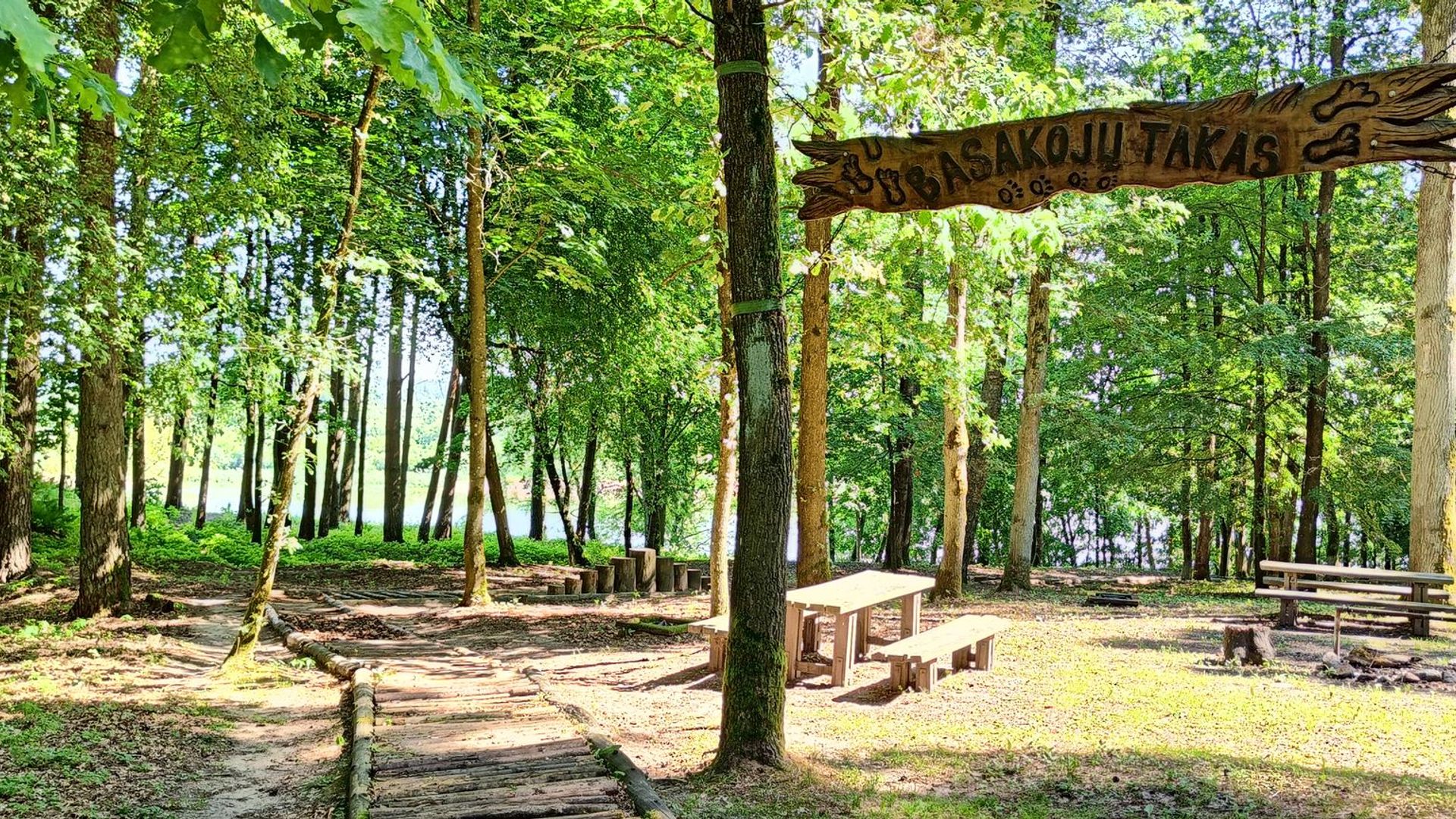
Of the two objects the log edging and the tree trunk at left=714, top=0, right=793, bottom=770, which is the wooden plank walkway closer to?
the log edging

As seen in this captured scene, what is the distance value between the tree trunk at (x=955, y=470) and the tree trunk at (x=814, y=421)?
2.93m

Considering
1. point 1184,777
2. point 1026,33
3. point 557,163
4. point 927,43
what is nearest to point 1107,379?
point 1026,33

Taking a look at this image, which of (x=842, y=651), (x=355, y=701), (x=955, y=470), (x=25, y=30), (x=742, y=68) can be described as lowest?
(x=355, y=701)

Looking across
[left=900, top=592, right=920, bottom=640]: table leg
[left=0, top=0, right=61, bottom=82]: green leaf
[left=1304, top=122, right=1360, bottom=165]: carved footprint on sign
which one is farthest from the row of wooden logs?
[left=0, top=0, right=61, bottom=82]: green leaf

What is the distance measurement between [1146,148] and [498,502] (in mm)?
15152

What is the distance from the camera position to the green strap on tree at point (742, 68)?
232 inches

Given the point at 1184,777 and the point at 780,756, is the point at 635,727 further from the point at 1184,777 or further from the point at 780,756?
the point at 1184,777

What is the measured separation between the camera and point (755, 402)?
5.83 metres

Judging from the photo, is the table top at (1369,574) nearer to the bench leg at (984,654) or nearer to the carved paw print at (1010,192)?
the bench leg at (984,654)

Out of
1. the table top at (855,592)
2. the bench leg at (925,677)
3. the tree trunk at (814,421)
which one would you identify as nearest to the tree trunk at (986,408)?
the tree trunk at (814,421)

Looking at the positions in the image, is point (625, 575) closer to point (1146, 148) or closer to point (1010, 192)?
point (1010, 192)

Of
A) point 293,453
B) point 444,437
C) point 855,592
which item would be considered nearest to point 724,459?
point 855,592

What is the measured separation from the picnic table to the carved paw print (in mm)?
3800

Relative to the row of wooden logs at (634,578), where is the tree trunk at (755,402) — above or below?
above
